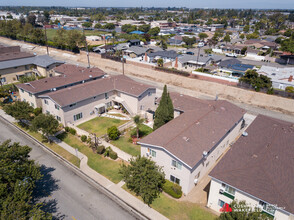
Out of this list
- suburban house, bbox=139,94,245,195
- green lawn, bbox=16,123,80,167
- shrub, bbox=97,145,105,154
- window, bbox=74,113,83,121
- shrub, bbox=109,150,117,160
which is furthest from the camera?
window, bbox=74,113,83,121

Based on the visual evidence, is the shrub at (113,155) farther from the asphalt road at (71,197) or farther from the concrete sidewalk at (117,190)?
the asphalt road at (71,197)

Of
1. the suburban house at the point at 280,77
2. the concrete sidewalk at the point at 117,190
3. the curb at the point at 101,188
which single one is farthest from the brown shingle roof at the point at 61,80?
the suburban house at the point at 280,77

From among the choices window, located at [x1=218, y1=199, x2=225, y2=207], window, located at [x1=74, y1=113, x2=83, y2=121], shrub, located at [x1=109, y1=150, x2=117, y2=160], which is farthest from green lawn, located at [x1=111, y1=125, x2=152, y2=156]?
window, located at [x1=218, y1=199, x2=225, y2=207]

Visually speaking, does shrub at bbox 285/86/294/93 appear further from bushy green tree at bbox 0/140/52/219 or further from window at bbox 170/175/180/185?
bushy green tree at bbox 0/140/52/219

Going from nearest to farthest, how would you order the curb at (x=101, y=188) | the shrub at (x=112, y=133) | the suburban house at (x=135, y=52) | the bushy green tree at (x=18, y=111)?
the curb at (x=101, y=188) < the shrub at (x=112, y=133) < the bushy green tree at (x=18, y=111) < the suburban house at (x=135, y=52)

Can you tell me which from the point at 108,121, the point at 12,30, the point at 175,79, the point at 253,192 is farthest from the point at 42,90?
the point at 12,30

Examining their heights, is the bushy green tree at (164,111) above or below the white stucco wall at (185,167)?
above

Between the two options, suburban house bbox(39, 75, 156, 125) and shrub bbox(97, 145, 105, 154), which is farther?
suburban house bbox(39, 75, 156, 125)
